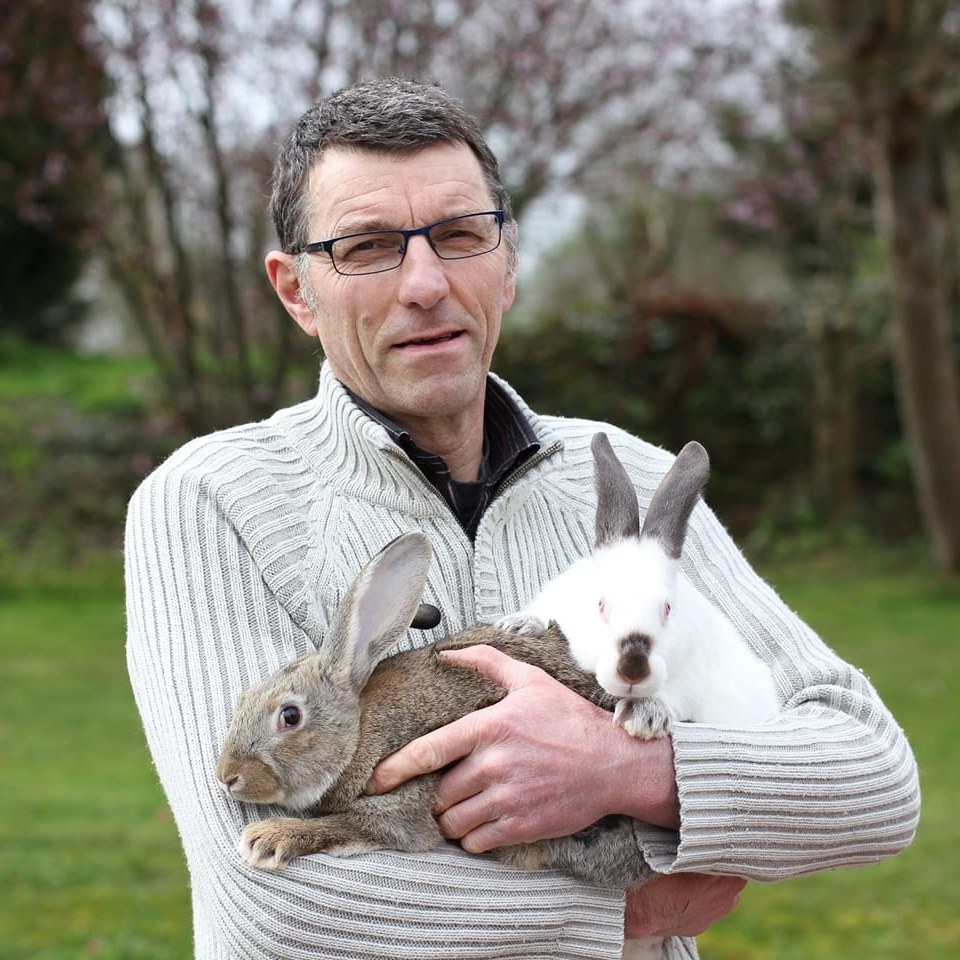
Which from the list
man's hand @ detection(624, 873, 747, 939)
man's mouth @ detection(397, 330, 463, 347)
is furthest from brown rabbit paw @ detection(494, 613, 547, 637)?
man's mouth @ detection(397, 330, 463, 347)

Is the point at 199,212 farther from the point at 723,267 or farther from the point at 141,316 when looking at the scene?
the point at 723,267

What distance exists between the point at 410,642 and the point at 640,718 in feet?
1.94

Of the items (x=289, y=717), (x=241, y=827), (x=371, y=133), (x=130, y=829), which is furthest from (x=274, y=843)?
(x=130, y=829)

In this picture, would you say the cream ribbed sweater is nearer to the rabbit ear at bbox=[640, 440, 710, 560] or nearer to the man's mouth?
the man's mouth

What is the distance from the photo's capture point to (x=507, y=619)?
271 centimetres

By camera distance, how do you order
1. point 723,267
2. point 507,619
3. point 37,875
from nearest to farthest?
point 507,619
point 37,875
point 723,267

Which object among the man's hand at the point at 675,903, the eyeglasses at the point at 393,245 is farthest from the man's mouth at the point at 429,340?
the man's hand at the point at 675,903

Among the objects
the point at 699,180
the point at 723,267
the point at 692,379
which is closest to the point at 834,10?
the point at 699,180

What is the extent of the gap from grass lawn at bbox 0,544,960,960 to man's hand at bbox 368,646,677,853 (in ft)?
12.5

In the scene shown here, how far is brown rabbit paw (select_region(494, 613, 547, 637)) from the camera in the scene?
2.67m

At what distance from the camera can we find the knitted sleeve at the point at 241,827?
7.47ft

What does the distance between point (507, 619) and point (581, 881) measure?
56 centimetres

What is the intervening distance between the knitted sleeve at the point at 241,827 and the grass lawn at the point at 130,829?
363 cm

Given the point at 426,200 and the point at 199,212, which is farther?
the point at 199,212
